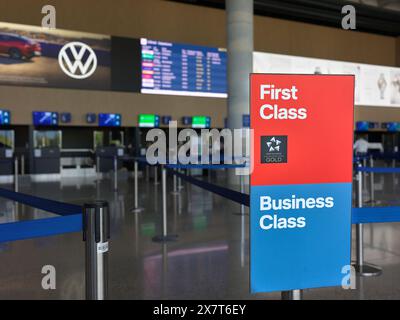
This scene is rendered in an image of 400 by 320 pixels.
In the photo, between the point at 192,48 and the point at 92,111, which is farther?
the point at 192,48

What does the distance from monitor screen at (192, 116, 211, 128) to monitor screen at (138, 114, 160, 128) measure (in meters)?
1.33

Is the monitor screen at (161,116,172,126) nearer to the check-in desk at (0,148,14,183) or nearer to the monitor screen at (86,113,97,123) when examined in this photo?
the monitor screen at (86,113,97,123)

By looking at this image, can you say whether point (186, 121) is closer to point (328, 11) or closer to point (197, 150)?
point (197, 150)

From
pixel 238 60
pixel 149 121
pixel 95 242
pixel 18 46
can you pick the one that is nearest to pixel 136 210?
pixel 95 242

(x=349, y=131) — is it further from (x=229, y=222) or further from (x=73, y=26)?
(x=73, y=26)

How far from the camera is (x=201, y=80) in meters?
13.8

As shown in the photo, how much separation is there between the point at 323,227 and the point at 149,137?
11.5 metres

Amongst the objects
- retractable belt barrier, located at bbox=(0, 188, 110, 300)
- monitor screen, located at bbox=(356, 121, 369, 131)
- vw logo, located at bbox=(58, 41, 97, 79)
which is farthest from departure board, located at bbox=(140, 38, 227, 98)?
retractable belt barrier, located at bbox=(0, 188, 110, 300)

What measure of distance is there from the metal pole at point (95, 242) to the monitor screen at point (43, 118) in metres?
11.1

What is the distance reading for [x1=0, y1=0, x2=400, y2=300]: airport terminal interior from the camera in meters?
1.67

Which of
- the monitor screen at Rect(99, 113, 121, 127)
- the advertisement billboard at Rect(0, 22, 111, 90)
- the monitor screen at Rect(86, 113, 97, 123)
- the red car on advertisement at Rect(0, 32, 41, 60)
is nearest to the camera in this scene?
the red car on advertisement at Rect(0, 32, 41, 60)

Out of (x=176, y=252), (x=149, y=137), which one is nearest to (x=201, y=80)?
(x=149, y=137)

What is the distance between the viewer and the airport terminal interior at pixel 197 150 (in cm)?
167

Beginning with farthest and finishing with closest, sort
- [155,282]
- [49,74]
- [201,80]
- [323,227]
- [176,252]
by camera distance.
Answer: [201,80] → [49,74] → [176,252] → [155,282] → [323,227]
